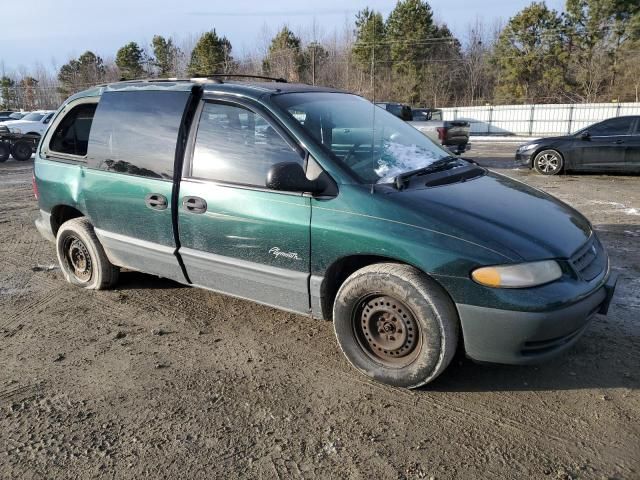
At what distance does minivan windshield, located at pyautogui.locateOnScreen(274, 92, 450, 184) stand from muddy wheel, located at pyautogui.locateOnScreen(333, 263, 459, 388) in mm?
660

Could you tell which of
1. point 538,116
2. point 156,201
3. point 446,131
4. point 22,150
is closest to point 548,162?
point 446,131

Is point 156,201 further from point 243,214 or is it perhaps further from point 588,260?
point 588,260

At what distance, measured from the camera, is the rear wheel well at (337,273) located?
308 centimetres

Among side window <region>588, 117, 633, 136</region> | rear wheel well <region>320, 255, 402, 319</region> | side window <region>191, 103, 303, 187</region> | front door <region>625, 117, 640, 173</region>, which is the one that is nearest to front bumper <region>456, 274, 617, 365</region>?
rear wheel well <region>320, 255, 402, 319</region>

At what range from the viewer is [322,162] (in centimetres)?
316

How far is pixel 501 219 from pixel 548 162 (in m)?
10.1

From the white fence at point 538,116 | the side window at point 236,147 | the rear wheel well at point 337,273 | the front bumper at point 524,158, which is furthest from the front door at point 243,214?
the white fence at point 538,116

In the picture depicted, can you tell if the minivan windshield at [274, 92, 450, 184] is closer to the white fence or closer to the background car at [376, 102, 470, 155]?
the background car at [376, 102, 470, 155]

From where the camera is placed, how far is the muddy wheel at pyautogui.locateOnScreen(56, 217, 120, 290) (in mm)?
4484

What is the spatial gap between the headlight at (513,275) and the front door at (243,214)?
1.06 m

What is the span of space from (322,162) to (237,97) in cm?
86

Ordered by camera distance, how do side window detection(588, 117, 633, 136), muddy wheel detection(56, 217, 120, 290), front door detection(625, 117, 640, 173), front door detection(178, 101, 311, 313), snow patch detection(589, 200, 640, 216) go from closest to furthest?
front door detection(178, 101, 311, 313), muddy wheel detection(56, 217, 120, 290), snow patch detection(589, 200, 640, 216), front door detection(625, 117, 640, 173), side window detection(588, 117, 633, 136)

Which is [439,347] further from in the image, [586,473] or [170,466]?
[170,466]

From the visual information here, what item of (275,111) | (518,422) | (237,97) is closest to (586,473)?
(518,422)
